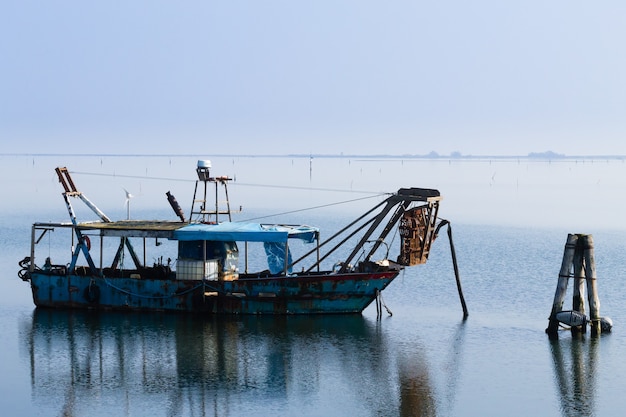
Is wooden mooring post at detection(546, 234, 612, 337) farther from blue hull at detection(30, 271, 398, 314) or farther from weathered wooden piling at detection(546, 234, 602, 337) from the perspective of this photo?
blue hull at detection(30, 271, 398, 314)

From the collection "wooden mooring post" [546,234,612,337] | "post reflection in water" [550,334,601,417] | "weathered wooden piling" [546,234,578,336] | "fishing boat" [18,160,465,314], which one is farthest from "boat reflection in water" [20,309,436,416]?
"wooden mooring post" [546,234,612,337]

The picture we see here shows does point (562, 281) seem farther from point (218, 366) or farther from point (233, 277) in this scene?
point (233, 277)

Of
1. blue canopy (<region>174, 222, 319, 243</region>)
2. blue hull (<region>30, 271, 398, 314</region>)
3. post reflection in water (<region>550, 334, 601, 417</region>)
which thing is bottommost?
post reflection in water (<region>550, 334, 601, 417</region>)

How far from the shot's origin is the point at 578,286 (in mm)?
41062

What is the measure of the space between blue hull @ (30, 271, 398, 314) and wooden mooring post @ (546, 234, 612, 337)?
23.8 ft

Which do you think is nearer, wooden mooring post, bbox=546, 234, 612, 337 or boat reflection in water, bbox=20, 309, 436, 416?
boat reflection in water, bbox=20, 309, 436, 416

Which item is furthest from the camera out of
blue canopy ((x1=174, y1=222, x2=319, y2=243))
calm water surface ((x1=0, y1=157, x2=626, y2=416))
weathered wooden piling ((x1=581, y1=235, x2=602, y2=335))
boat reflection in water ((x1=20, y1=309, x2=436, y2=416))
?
blue canopy ((x1=174, y1=222, x2=319, y2=243))

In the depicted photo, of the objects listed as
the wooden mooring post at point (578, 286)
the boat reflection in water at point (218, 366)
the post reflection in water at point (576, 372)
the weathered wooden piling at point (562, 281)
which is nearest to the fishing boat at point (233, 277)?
the boat reflection in water at point (218, 366)

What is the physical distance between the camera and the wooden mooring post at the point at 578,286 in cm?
4038

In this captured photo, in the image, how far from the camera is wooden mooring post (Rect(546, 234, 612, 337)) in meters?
40.4

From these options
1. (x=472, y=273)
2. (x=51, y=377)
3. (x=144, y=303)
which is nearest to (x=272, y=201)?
(x=472, y=273)

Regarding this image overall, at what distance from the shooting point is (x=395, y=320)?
4488 centimetres

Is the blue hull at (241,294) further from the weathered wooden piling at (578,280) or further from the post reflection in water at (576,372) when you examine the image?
the post reflection in water at (576,372)

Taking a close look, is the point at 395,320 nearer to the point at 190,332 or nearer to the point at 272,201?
the point at 190,332
